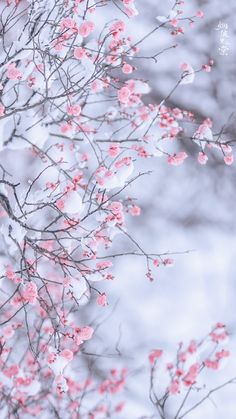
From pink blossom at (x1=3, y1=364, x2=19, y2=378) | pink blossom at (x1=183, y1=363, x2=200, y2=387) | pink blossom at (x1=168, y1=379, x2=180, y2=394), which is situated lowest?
pink blossom at (x1=3, y1=364, x2=19, y2=378)

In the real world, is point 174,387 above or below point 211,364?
below

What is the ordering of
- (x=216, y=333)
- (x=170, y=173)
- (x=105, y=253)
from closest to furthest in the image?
(x=216, y=333)
(x=105, y=253)
(x=170, y=173)

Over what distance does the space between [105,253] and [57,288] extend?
1717 mm

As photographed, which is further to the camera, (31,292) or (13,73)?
(13,73)

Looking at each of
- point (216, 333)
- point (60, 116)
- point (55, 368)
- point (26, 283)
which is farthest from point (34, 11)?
point (216, 333)

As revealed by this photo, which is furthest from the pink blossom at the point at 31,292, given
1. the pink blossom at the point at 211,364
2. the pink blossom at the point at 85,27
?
the pink blossom at the point at 211,364

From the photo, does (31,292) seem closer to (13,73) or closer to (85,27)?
(13,73)

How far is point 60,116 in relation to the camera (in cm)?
658

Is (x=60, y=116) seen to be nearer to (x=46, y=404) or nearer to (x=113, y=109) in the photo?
(x=113, y=109)

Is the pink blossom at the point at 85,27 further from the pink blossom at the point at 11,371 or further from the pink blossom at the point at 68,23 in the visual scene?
the pink blossom at the point at 11,371

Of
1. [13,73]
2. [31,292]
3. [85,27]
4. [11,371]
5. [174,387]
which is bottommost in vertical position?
[31,292]
